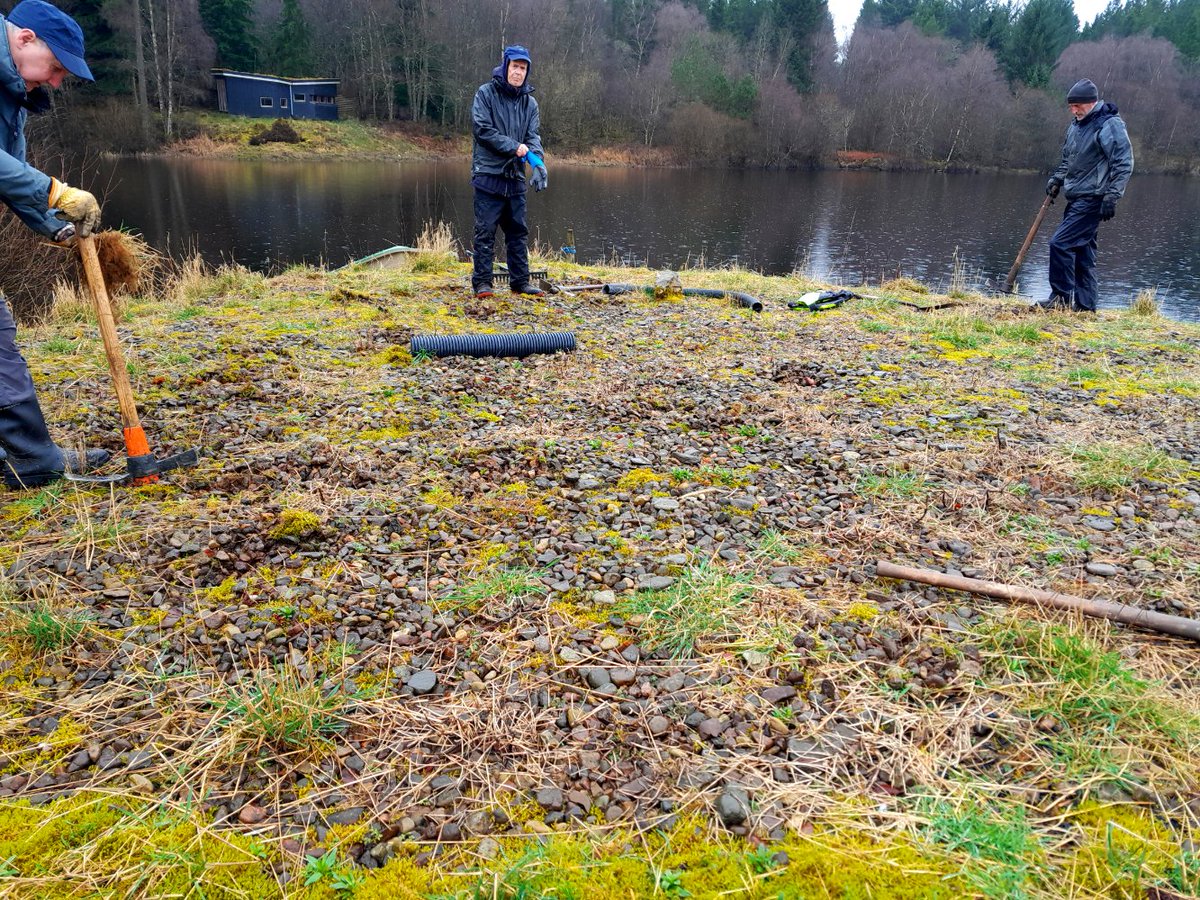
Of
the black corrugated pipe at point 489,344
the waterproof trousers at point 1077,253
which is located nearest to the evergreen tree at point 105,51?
the black corrugated pipe at point 489,344

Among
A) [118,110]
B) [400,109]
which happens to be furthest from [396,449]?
[400,109]

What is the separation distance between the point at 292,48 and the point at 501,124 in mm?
63386

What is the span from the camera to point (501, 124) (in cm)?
816

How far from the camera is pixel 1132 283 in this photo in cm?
1900

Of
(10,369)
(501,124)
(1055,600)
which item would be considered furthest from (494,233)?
(1055,600)

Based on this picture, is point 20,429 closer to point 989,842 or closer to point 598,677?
point 598,677

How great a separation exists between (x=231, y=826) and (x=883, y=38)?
93.5m

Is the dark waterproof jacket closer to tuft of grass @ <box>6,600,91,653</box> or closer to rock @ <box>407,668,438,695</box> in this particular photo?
rock @ <box>407,668,438,695</box>

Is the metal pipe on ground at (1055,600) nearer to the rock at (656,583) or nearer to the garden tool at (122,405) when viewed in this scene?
the rock at (656,583)

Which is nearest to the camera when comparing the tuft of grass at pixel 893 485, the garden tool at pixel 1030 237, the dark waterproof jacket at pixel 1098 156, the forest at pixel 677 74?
the tuft of grass at pixel 893 485

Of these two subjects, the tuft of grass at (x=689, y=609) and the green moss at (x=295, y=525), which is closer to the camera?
the tuft of grass at (x=689, y=609)

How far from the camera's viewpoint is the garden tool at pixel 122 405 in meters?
3.64

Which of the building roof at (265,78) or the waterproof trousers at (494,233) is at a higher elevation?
the building roof at (265,78)

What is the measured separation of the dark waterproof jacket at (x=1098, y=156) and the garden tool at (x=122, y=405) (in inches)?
396
